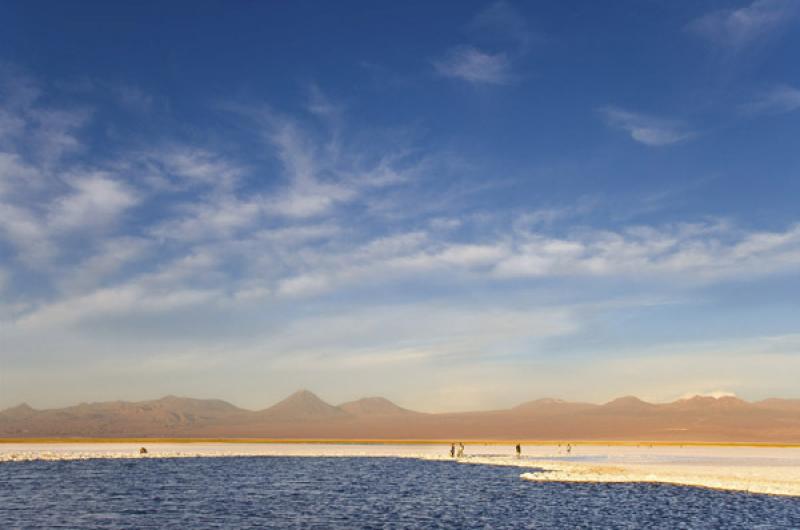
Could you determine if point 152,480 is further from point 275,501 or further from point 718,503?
point 718,503

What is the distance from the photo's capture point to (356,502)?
4388 cm

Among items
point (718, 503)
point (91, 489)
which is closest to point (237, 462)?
point (91, 489)

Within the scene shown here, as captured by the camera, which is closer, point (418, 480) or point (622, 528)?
point (622, 528)

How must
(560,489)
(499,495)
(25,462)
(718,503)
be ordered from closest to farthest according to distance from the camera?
(718,503) < (499,495) < (560,489) < (25,462)

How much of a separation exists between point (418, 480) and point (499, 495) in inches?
451

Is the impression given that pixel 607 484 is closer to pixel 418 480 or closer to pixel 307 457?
pixel 418 480

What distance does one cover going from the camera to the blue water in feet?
120

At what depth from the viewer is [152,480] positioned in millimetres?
57031

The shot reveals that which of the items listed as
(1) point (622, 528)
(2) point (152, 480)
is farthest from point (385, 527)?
(2) point (152, 480)

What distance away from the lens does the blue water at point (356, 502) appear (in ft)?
120

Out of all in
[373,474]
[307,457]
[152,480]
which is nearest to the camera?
[152,480]

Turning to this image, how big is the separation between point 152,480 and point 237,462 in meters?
20.6

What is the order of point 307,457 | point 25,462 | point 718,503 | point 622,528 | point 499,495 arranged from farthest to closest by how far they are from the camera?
point 307,457
point 25,462
point 499,495
point 718,503
point 622,528

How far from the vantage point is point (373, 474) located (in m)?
62.7
